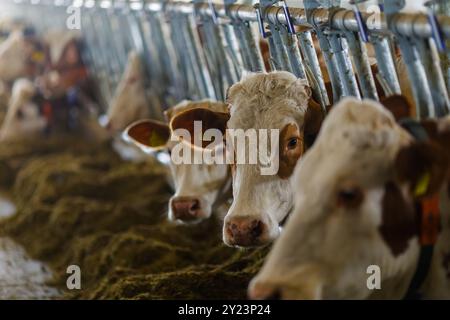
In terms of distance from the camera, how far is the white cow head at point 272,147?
10.7 feet

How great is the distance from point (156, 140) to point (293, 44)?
1.29 metres

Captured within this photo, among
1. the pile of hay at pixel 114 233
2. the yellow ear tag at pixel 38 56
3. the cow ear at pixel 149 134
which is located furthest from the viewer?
the yellow ear tag at pixel 38 56

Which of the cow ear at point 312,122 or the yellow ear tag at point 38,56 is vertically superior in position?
the yellow ear tag at point 38,56

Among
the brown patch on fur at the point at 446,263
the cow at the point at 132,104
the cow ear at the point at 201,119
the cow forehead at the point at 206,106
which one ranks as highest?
the cow at the point at 132,104

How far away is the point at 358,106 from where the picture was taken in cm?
257

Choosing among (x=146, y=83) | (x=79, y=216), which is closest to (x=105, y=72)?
(x=146, y=83)

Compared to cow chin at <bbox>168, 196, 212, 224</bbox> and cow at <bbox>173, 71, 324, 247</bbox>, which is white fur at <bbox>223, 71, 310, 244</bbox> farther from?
cow chin at <bbox>168, 196, 212, 224</bbox>

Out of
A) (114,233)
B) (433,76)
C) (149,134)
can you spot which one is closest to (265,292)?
(433,76)

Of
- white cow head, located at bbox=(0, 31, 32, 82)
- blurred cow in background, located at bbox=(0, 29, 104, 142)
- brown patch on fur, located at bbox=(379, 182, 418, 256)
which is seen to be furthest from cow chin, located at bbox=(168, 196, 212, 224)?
white cow head, located at bbox=(0, 31, 32, 82)

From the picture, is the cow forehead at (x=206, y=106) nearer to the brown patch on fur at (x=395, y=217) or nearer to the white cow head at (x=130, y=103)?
the brown patch on fur at (x=395, y=217)

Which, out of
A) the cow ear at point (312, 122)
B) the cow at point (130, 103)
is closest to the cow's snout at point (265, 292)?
the cow ear at point (312, 122)

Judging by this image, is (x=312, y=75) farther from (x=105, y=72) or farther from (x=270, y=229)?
(x=105, y=72)

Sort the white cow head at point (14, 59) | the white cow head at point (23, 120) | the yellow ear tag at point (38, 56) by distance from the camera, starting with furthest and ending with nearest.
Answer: the white cow head at point (14, 59) → the yellow ear tag at point (38, 56) → the white cow head at point (23, 120)

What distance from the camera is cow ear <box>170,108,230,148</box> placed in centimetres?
377
